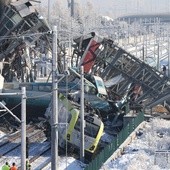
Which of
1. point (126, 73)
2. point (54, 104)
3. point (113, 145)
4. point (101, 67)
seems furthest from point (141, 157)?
point (101, 67)

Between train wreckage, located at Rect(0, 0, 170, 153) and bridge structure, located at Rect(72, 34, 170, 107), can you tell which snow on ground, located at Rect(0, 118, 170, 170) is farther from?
bridge structure, located at Rect(72, 34, 170, 107)

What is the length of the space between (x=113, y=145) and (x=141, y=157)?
4.57 ft

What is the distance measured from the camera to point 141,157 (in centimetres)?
2148

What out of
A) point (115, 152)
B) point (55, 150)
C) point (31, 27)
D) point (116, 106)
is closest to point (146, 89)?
point (116, 106)

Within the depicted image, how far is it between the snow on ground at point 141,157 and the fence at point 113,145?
29cm

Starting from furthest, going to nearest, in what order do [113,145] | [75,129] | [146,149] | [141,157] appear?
[75,129], [146,149], [113,145], [141,157]

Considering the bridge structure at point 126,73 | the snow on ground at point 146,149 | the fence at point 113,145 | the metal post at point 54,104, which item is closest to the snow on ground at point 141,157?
the snow on ground at point 146,149

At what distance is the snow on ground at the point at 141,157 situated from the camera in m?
20.4

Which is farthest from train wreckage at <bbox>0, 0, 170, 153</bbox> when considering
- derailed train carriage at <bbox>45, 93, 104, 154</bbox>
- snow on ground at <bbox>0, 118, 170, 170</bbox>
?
derailed train carriage at <bbox>45, 93, 104, 154</bbox>

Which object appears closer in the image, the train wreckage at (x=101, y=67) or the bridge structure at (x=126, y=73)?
the train wreckage at (x=101, y=67)

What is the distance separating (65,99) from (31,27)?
11455mm

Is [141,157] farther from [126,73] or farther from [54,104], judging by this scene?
[126,73]

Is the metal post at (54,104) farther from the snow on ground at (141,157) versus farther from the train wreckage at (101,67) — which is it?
the train wreckage at (101,67)

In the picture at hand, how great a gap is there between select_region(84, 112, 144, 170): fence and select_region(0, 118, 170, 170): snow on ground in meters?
0.29
